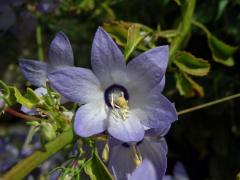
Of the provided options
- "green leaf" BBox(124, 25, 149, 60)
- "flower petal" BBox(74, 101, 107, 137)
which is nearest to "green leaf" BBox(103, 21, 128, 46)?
"green leaf" BBox(124, 25, 149, 60)

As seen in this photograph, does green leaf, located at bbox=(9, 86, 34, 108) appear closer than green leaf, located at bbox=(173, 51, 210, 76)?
Yes

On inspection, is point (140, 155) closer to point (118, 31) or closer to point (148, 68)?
point (148, 68)

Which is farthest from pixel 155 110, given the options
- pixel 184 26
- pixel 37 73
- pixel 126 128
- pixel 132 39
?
pixel 184 26

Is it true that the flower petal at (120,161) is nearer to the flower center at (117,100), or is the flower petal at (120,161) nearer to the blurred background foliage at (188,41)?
the flower center at (117,100)

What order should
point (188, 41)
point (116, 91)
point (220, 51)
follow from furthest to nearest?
point (188, 41)
point (220, 51)
point (116, 91)

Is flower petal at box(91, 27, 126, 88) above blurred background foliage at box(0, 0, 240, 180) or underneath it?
above

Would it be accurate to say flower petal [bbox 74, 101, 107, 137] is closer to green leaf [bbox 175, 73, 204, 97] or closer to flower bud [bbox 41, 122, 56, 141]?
flower bud [bbox 41, 122, 56, 141]

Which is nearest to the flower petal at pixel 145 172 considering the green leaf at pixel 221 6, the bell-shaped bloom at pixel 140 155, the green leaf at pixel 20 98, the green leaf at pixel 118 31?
the bell-shaped bloom at pixel 140 155
